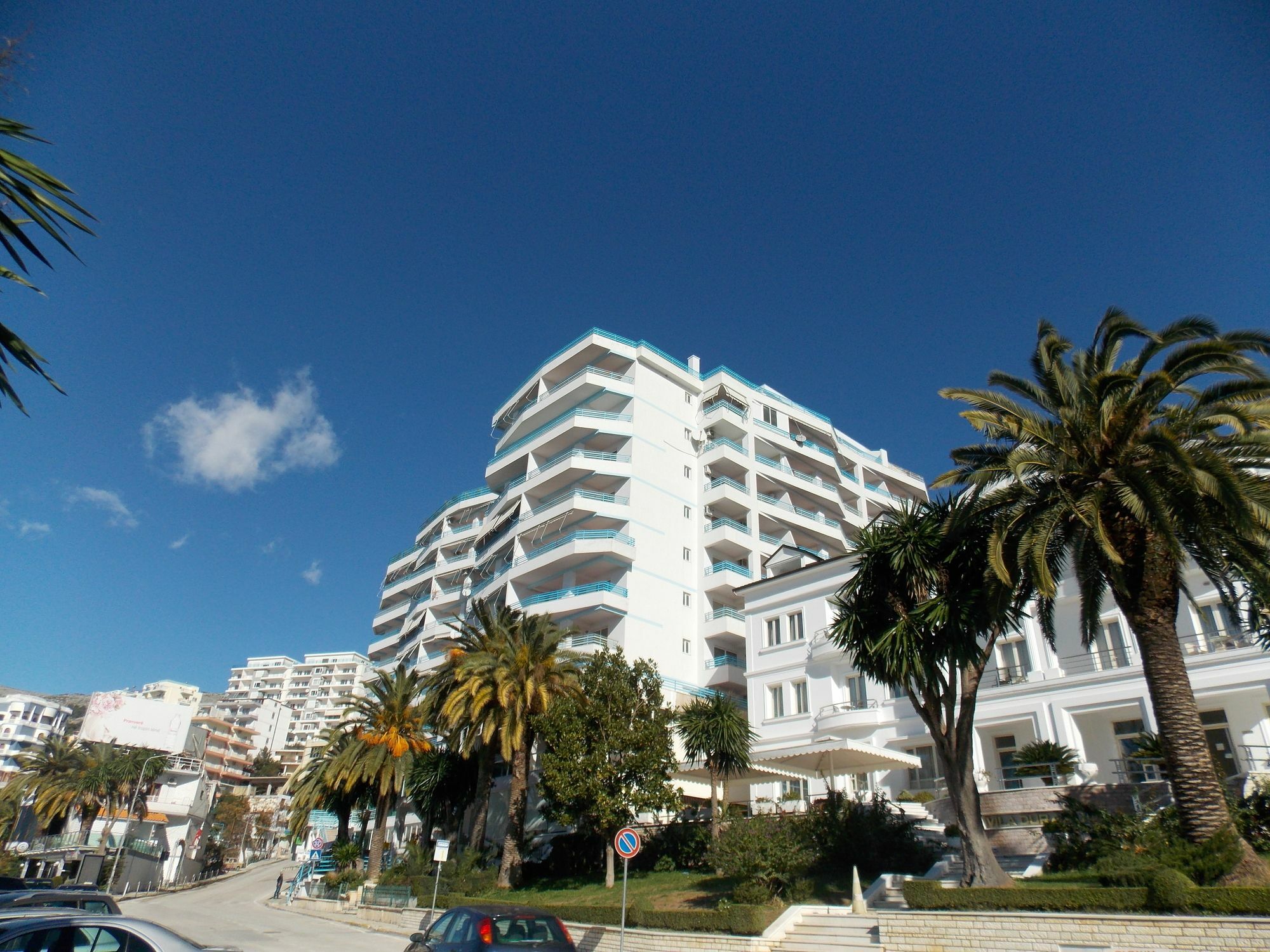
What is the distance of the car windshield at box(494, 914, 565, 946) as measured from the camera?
36.0ft

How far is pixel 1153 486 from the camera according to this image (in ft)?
53.0

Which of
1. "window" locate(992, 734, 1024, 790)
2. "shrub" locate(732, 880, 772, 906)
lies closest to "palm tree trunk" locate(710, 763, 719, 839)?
"shrub" locate(732, 880, 772, 906)

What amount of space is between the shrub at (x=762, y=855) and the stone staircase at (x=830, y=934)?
1.51m

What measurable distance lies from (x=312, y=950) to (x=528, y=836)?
1764 cm

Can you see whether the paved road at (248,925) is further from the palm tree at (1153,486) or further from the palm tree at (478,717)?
the palm tree at (1153,486)

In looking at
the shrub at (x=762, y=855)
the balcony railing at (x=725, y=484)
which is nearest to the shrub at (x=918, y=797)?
the shrub at (x=762, y=855)

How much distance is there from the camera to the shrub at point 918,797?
2867 cm

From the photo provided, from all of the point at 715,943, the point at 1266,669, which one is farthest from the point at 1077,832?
the point at 1266,669

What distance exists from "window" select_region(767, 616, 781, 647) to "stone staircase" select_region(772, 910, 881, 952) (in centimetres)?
2232

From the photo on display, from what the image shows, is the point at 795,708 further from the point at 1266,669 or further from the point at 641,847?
the point at 1266,669

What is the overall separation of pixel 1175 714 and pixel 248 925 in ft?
111

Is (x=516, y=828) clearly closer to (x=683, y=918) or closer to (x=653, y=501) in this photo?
(x=683, y=918)

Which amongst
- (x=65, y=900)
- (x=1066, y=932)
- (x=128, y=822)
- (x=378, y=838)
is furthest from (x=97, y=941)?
(x=128, y=822)

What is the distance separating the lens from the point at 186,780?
76.1 metres
